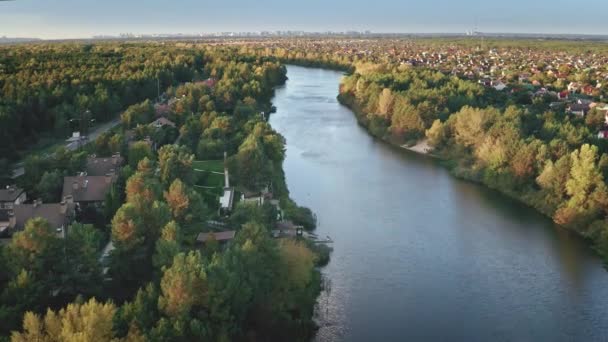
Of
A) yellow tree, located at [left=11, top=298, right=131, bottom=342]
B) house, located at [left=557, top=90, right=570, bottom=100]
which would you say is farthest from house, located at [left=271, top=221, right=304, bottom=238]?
house, located at [left=557, top=90, right=570, bottom=100]

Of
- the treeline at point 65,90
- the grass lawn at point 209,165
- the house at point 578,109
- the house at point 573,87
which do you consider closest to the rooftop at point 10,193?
the treeline at point 65,90

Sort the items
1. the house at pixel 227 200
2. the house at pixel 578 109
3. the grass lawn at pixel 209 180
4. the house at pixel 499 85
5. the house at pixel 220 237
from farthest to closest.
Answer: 1. the house at pixel 499 85
2. the house at pixel 578 109
3. the grass lawn at pixel 209 180
4. the house at pixel 227 200
5. the house at pixel 220 237

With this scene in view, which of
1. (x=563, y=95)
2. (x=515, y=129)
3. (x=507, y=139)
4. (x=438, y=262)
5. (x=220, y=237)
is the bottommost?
(x=438, y=262)

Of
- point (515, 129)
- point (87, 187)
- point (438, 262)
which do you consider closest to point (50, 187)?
point (87, 187)

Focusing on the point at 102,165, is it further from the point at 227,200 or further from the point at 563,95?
the point at 563,95

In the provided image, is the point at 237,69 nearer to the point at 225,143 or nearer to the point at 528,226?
the point at 225,143

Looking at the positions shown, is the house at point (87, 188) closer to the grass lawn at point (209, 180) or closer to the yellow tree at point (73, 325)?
the grass lawn at point (209, 180)
